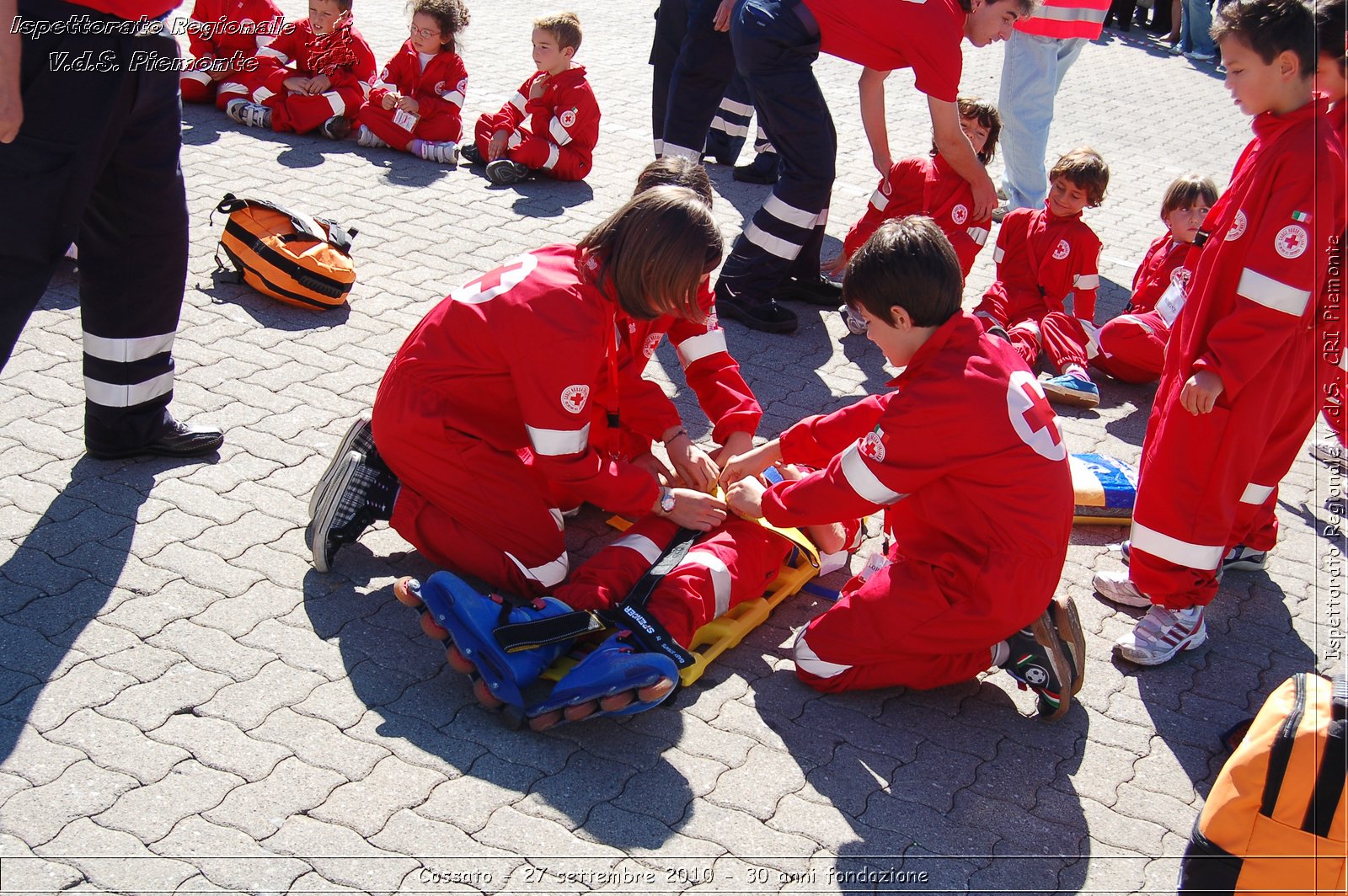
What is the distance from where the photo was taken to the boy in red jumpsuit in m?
3.13

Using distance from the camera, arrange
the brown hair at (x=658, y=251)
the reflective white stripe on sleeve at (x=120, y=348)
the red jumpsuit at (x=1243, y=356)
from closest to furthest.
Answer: the brown hair at (x=658, y=251)
the red jumpsuit at (x=1243, y=356)
the reflective white stripe on sleeve at (x=120, y=348)

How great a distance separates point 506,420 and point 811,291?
9.36ft

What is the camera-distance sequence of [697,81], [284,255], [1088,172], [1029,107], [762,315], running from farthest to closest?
[1029,107], [697,81], [762,315], [1088,172], [284,255]

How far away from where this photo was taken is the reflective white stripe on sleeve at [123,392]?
3646 millimetres

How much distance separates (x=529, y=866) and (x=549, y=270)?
156 cm

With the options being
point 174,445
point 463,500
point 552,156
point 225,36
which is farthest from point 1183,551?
point 225,36

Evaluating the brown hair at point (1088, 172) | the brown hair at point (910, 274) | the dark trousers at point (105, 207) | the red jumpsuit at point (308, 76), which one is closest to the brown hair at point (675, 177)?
the brown hair at point (910, 274)

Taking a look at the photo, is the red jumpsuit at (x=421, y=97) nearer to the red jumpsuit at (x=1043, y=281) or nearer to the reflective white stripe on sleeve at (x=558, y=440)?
the red jumpsuit at (x=1043, y=281)

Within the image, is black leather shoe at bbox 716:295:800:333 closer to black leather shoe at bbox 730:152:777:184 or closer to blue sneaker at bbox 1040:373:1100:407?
blue sneaker at bbox 1040:373:1100:407

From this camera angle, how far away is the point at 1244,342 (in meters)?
3.24

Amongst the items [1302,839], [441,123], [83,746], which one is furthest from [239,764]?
[441,123]

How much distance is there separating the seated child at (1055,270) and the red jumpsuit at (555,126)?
8.62 ft

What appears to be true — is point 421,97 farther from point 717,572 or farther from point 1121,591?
point 1121,591

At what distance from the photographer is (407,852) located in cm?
251
